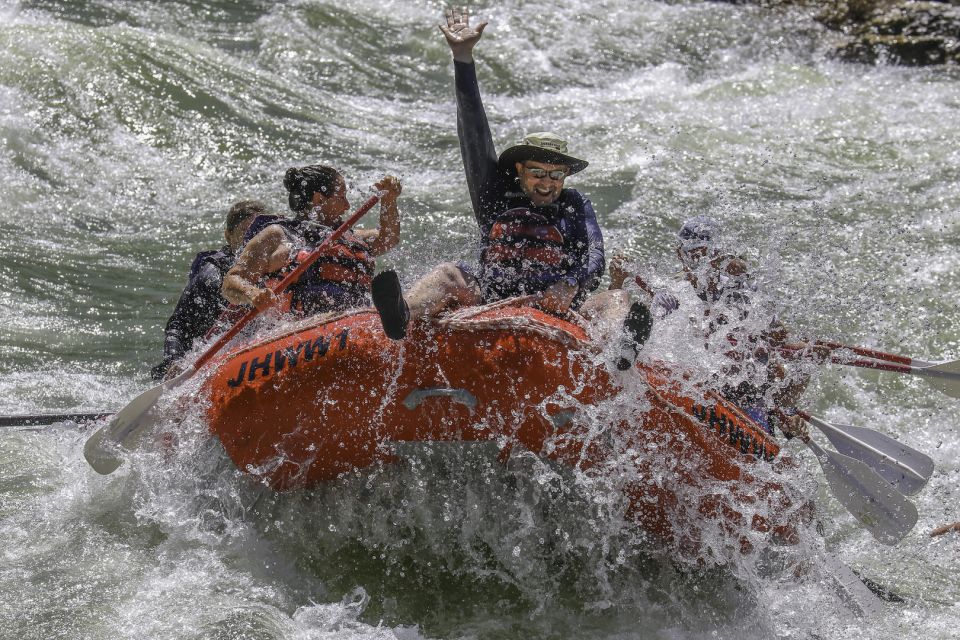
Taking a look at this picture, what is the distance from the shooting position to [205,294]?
4855mm

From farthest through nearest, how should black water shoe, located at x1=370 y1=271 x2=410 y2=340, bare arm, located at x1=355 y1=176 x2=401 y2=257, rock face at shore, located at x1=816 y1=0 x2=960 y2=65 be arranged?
rock face at shore, located at x1=816 y1=0 x2=960 y2=65 < bare arm, located at x1=355 y1=176 x2=401 y2=257 < black water shoe, located at x1=370 y1=271 x2=410 y2=340

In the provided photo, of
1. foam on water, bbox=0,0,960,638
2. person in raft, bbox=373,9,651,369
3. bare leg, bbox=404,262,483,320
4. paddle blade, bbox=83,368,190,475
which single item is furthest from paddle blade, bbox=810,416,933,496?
paddle blade, bbox=83,368,190,475

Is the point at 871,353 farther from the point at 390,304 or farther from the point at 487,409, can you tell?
the point at 390,304

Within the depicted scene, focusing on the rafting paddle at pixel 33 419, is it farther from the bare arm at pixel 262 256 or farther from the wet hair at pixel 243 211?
the wet hair at pixel 243 211

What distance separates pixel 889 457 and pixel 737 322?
813mm

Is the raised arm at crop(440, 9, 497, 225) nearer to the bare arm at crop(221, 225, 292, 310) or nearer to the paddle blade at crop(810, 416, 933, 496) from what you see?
the bare arm at crop(221, 225, 292, 310)

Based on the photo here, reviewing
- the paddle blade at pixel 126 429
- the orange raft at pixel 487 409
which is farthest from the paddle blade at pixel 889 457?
the paddle blade at pixel 126 429

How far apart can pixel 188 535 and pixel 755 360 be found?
7.61 feet

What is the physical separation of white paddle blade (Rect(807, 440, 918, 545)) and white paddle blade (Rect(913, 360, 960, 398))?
55 centimetres

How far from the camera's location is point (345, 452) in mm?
3555

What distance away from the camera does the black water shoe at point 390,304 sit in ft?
9.87

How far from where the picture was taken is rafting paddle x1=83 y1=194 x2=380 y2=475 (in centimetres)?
379

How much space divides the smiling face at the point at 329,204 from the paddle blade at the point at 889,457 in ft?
7.12

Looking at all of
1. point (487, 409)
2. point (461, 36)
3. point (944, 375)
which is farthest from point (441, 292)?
point (944, 375)
